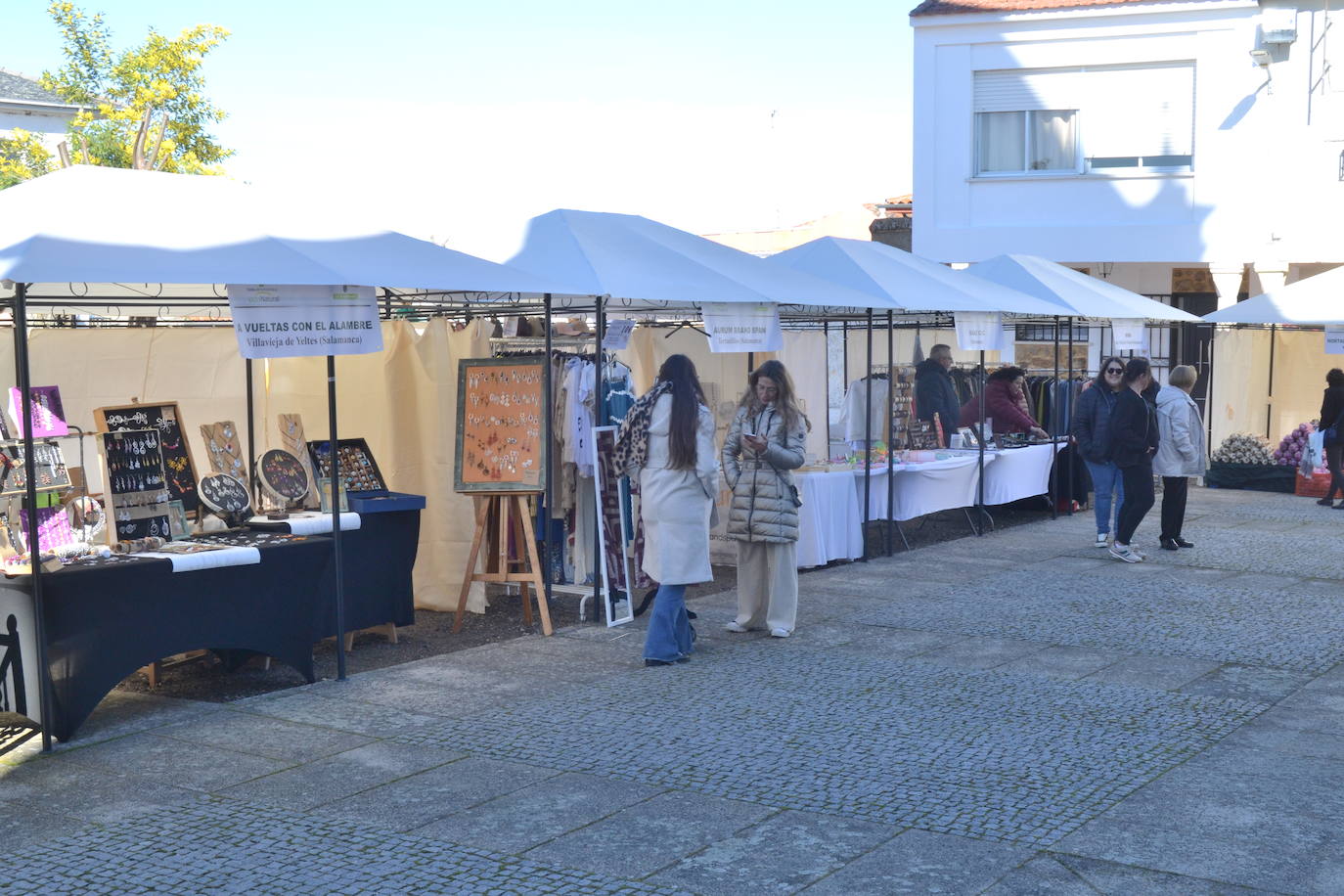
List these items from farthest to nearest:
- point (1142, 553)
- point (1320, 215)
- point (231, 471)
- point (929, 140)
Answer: point (929, 140) → point (1320, 215) → point (1142, 553) → point (231, 471)

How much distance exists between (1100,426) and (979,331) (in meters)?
1.44

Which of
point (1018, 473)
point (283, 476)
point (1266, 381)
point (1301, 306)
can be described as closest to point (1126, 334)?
point (1301, 306)

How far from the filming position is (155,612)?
21.8ft

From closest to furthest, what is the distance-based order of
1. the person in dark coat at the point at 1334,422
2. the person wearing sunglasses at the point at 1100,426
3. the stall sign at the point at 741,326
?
1. the stall sign at the point at 741,326
2. the person wearing sunglasses at the point at 1100,426
3. the person in dark coat at the point at 1334,422

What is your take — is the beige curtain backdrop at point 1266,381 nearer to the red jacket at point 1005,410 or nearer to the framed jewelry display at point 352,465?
the red jacket at point 1005,410

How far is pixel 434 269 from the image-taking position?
736cm

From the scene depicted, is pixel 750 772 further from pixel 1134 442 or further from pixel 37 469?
pixel 1134 442

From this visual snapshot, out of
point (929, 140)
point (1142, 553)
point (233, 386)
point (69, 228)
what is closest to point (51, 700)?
point (69, 228)

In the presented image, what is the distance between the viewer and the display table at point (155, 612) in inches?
247

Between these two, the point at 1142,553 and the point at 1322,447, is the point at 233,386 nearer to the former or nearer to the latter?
the point at 1142,553

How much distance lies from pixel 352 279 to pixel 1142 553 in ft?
26.5

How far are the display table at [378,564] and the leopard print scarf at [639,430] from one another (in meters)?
1.42

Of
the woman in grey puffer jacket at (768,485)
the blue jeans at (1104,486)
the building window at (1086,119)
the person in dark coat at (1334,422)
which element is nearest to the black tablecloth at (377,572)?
the woman in grey puffer jacket at (768,485)

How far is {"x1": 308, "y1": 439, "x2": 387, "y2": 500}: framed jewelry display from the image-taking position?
336 inches
